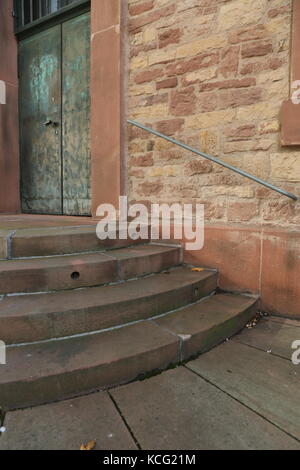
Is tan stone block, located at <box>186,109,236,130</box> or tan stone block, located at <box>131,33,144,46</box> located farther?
tan stone block, located at <box>131,33,144,46</box>

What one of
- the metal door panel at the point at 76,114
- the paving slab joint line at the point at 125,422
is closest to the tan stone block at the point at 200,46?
the metal door panel at the point at 76,114

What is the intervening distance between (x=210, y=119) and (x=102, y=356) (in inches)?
98.3

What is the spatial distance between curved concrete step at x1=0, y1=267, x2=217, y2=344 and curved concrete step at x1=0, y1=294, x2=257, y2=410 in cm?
6

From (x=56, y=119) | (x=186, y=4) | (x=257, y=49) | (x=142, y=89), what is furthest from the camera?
(x=56, y=119)

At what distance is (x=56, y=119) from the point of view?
4.58 metres

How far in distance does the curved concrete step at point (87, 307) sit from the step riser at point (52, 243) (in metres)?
0.44

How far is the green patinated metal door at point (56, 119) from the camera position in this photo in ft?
14.1

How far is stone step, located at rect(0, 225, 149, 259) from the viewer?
232 cm

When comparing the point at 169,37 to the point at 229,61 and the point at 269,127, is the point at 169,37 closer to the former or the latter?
the point at 229,61

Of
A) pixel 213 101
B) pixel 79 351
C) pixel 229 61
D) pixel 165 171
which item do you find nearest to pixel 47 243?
pixel 79 351

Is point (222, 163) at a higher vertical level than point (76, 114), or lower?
lower

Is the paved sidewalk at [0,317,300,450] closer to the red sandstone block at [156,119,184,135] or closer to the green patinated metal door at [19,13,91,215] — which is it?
the red sandstone block at [156,119,184,135]

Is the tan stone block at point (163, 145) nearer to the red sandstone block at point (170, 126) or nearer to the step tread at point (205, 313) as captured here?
the red sandstone block at point (170, 126)

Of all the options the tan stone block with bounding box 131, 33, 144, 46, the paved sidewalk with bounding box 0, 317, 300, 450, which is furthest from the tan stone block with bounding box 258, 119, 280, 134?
the paved sidewalk with bounding box 0, 317, 300, 450
